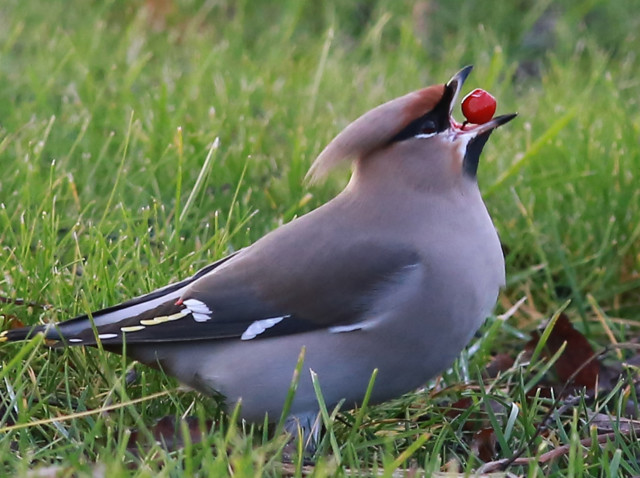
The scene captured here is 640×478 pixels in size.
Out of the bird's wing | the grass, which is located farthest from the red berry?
the grass

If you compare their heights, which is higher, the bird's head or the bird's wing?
the bird's head

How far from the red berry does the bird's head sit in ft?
0.14

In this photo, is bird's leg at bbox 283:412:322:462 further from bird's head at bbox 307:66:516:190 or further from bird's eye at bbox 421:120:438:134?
bird's eye at bbox 421:120:438:134

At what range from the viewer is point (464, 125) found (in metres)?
3.56

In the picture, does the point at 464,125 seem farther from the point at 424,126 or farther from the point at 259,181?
the point at 259,181

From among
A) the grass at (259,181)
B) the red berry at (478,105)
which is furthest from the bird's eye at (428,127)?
the grass at (259,181)

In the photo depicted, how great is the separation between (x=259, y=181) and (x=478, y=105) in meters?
1.80

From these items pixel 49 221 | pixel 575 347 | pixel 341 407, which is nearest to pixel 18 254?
pixel 49 221

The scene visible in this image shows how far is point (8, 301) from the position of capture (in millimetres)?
3678

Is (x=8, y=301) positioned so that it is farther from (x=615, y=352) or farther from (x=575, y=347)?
(x=615, y=352)

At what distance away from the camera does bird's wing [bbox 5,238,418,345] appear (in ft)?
10.6

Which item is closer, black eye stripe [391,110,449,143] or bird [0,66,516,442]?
bird [0,66,516,442]

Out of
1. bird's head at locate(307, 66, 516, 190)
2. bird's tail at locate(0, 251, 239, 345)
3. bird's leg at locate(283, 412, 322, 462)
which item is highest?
bird's head at locate(307, 66, 516, 190)

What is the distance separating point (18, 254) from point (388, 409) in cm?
136
